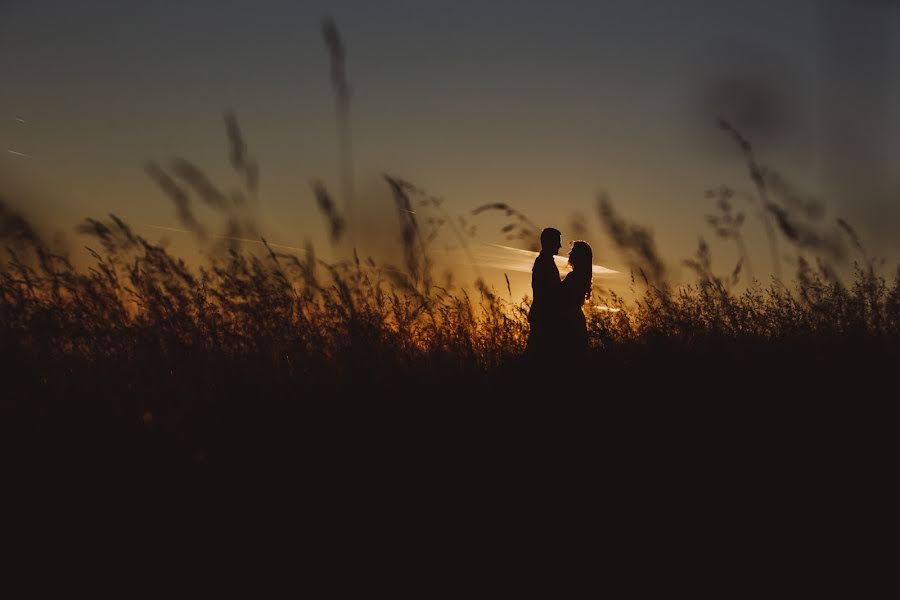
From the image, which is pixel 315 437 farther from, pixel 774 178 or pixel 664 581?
pixel 774 178

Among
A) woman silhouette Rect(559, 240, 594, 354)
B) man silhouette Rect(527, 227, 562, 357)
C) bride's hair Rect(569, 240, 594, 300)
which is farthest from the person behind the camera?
bride's hair Rect(569, 240, 594, 300)

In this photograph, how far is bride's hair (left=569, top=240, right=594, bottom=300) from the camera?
196 inches

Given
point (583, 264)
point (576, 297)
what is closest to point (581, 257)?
point (583, 264)

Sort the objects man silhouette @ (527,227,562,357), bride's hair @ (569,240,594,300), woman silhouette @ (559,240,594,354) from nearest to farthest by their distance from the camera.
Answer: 1. man silhouette @ (527,227,562,357)
2. woman silhouette @ (559,240,594,354)
3. bride's hair @ (569,240,594,300)

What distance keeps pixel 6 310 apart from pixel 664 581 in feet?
12.0

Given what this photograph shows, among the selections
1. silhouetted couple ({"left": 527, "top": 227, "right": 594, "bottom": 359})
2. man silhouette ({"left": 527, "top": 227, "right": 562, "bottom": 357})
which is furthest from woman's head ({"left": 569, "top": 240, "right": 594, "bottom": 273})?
man silhouette ({"left": 527, "top": 227, "right": 562, "bottom": 357})

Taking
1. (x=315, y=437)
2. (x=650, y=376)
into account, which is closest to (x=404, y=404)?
(x=315, y=437)

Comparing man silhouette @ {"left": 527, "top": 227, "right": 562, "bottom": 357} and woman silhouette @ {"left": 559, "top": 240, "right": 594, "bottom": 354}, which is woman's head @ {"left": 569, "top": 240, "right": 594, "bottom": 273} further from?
man silhouette @ {"left": 527, "top": 227, "right": 562, "bottom": 357}

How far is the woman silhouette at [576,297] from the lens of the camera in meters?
4.58

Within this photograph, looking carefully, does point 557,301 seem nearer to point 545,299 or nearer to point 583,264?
point 545,299

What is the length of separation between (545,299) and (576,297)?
0.70 feet

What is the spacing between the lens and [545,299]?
4.82m

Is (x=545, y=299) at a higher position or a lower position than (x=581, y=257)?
lower

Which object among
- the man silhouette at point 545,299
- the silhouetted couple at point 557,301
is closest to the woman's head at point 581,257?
the silhouetted couple at point 557,301
